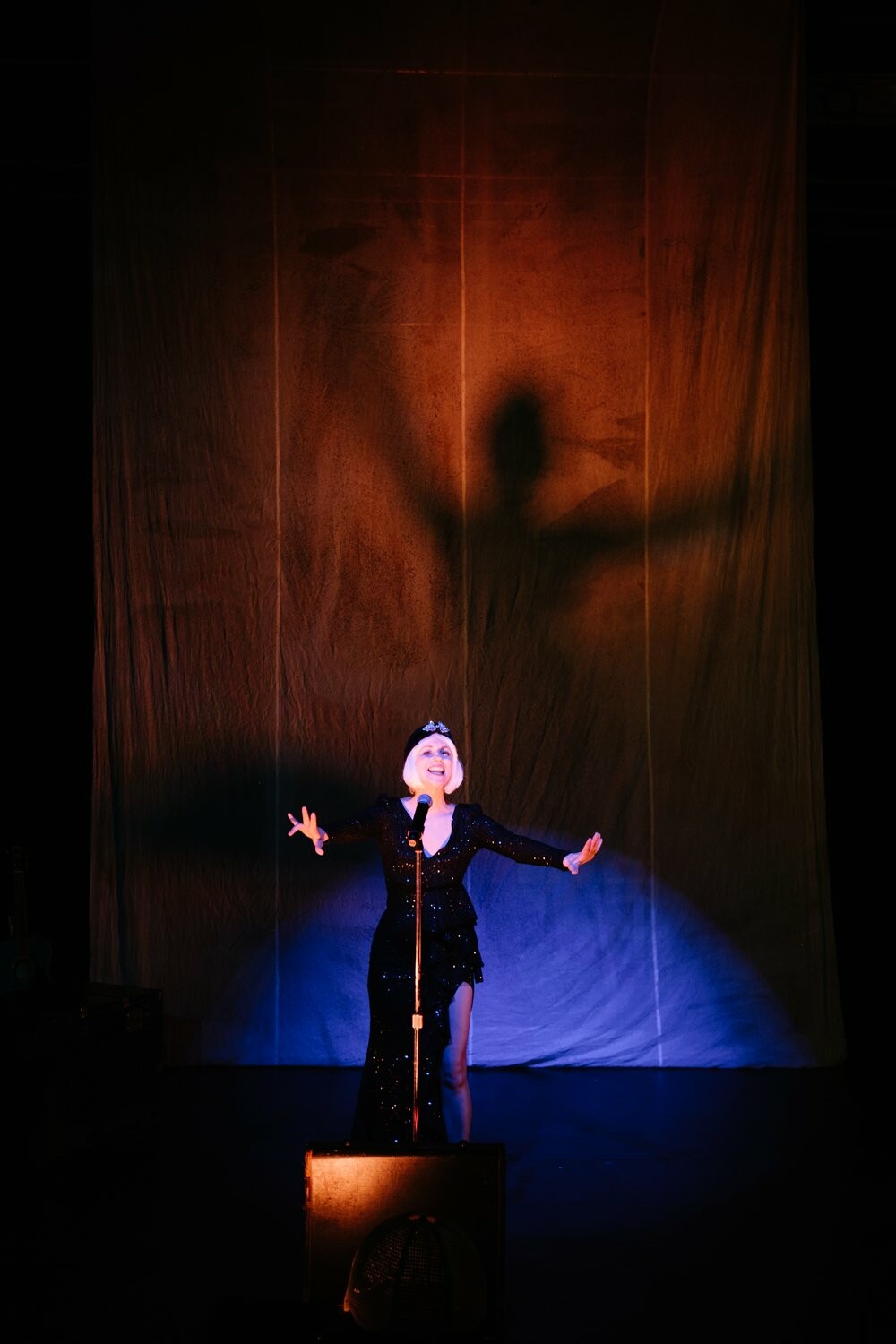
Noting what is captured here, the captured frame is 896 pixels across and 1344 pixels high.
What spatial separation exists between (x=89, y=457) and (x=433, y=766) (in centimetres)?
321

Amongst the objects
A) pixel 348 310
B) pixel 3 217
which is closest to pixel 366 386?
pixel 348 310

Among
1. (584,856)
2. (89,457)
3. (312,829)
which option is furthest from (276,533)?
(584,856)

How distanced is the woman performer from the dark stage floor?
367 mm

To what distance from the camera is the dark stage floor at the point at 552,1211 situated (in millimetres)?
3064

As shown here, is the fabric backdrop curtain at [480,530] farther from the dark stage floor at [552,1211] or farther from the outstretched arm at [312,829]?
the outstretched arm at [312,829]

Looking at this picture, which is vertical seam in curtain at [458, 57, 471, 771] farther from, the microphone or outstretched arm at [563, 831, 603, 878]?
the microphone

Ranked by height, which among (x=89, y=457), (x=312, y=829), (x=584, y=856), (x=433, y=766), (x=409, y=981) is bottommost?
(x=409, y=981)

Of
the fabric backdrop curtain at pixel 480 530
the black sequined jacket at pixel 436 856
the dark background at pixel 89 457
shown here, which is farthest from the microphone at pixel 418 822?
the dark background at pixel 89 457

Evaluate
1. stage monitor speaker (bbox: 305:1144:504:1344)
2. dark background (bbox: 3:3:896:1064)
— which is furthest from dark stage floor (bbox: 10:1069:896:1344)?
dark background (bbox: 3:3:896:1064)

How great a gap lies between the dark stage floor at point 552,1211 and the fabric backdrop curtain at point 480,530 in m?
0.60

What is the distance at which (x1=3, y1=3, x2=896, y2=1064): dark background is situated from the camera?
19.9 feet

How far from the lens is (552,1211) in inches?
149

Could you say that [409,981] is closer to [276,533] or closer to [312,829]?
[312,829]

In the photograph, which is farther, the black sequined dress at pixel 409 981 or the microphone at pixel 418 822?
the black sequined dress at pixel 409 981
